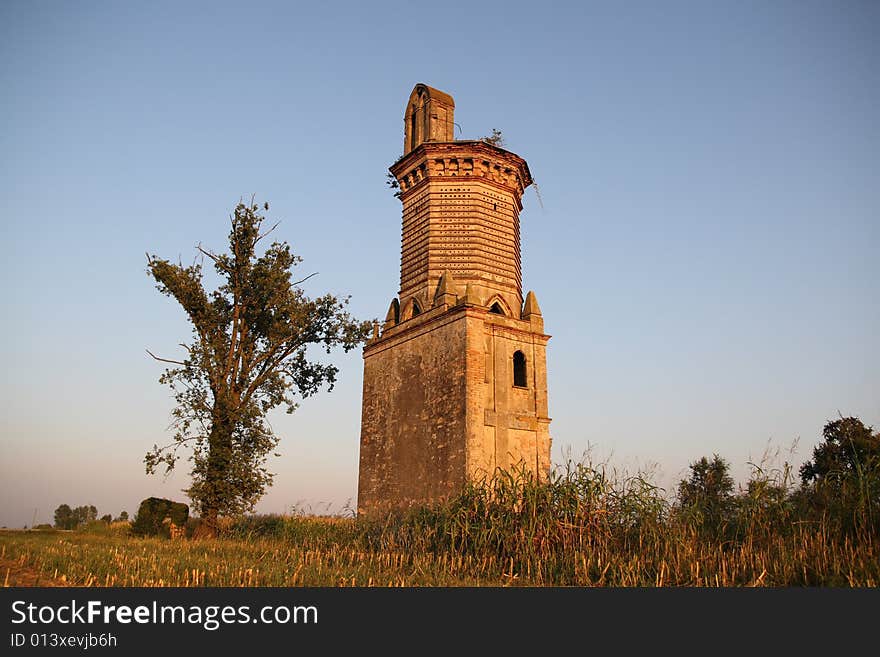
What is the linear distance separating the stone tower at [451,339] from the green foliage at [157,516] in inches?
207

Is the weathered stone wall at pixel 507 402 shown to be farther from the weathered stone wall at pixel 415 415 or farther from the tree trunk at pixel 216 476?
the tree trunk at pixel 216 476

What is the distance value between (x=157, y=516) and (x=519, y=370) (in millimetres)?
10435

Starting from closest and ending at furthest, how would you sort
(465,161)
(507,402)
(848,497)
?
(848,497) → (507,402) → (465,161)

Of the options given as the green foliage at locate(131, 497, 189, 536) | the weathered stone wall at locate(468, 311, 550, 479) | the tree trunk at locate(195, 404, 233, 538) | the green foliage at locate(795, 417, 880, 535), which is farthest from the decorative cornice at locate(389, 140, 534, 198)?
the green foliage at locate(795, 417, 880, 535)

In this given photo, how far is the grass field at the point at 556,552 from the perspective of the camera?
7.61 metres

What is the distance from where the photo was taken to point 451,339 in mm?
18672

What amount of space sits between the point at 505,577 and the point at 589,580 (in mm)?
1092

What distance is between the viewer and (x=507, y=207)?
2159cm

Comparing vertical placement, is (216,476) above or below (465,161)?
below

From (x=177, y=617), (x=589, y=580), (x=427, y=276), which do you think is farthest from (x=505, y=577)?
(x=427, y=276)

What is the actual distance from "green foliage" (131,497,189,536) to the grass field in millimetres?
5339

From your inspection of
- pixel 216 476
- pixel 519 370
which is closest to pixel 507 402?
pixel 519 370

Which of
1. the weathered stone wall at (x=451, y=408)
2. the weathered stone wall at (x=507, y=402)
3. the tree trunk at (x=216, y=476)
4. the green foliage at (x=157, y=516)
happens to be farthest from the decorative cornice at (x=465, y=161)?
the green foliage at (x=157, y=516)

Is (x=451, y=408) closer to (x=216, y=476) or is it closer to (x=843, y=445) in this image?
(x=216, y=476)
